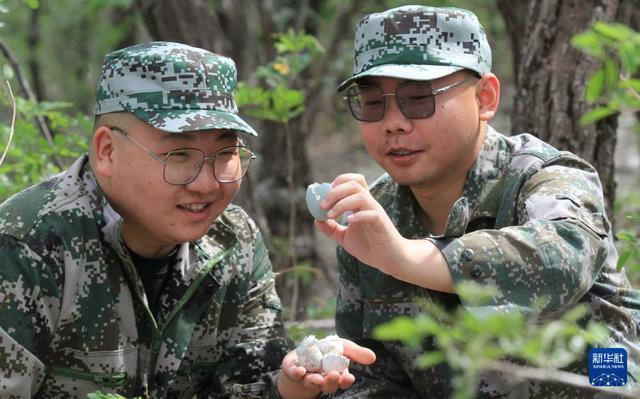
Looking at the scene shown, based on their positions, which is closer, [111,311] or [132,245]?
[111,311]

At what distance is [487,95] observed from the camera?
3568mm

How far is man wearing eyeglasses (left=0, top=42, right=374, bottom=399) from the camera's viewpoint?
3271 mm

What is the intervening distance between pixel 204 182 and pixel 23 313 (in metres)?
0.77

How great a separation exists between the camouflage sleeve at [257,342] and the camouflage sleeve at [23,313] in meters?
0.78

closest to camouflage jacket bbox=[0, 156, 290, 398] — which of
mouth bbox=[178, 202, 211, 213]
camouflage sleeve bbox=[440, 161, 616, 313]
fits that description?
mouth bbox=[178, 202, 211, 213]

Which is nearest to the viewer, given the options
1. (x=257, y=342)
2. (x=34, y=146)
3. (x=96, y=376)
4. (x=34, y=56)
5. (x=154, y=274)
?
(x=96, y=376)

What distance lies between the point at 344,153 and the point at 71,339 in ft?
34.8

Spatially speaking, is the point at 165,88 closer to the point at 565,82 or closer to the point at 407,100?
the point at 407,100

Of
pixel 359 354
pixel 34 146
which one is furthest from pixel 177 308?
pixel 34 146

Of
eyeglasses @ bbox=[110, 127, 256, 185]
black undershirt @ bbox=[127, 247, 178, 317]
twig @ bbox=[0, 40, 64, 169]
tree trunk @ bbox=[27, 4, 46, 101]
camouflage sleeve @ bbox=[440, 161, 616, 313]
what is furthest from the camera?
tree trunk @ bbox=[27, 4, 46, 101]

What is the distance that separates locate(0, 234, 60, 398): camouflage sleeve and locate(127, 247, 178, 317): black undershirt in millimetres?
417

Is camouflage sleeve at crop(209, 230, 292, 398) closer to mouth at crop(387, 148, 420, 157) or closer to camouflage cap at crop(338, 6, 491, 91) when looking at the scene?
mouth at crop(387, 148, 420, 157)

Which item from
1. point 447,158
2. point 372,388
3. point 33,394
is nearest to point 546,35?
point 447,158

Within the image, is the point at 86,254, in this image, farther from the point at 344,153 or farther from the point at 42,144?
the point at 344,153
